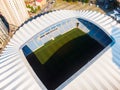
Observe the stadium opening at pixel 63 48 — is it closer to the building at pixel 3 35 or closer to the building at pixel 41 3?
the building at pixel 3 35

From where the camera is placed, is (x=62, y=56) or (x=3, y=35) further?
(x=3, y=35)

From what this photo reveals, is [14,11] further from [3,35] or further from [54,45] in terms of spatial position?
[54,45]

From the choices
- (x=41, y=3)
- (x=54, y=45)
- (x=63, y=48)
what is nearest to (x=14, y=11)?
(x=41, y=3)

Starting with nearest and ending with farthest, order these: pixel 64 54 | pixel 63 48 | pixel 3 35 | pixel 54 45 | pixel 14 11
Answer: pixel 64 54 < pixel 63 48 < pixel 54 45 < pixel 3 35 < pixel 14 11

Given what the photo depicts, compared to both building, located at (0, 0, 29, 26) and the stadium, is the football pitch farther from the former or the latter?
building, located at (0, 0, 29, 26)

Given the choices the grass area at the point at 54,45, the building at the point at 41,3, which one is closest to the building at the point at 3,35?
the grass area at the point at 54,45

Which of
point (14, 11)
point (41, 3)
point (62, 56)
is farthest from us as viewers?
point (41, 3)

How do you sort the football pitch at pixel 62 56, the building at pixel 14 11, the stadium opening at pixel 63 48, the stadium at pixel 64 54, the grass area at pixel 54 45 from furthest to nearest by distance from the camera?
the building at pixel 14 11, the grass area at pixel 54 45, the stadium opening at pixel 63 48, the football pitch at pixel 62 56, the stadium at pixel 64 54
